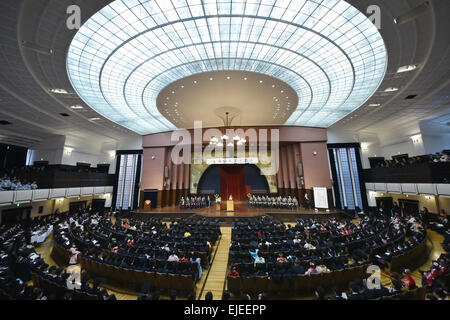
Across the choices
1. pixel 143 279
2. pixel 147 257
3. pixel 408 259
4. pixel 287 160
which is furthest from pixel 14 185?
pixel 287 160

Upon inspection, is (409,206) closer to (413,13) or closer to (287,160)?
(287,160)

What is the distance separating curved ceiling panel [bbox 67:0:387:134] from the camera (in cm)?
819

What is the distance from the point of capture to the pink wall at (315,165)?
20.8 metres

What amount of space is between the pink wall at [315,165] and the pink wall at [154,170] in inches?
730

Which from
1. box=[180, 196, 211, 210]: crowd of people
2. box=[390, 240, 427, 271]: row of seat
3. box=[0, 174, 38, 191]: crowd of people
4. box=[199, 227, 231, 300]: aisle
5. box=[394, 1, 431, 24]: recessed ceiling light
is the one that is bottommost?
box=[199, 227, 231, 300]: aisle

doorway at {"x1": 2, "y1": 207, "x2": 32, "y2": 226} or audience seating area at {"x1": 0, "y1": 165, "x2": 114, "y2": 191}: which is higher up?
audience seating area at {"x1": 0, "y1": 165, "x2": 114, "y2": 191}

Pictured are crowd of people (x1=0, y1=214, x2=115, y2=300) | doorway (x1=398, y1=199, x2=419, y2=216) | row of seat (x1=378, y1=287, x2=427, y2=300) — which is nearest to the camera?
row of seat (x1=378, y1=287, x2=427, y2=300)

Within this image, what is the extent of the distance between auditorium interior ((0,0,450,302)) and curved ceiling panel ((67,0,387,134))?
0.10 m

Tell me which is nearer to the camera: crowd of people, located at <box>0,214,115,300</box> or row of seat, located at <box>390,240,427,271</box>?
crowd of people, located at <box>0,214,115,300</box>

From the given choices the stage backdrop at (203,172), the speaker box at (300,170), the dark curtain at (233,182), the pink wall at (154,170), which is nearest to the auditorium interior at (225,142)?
the speaker box at (300,170)

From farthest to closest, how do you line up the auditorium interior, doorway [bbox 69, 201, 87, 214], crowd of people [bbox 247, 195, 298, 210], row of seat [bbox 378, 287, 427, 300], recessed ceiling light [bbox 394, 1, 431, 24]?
doorway [bbox 69, 201, 87, 214] < crowd of people [bbox 247, 195, 298, 210] < the auditorium interior < recessed ceiling light [bbox 394, 1, 431, 24] < row of seat [bbox 378, 287, 427, 300]

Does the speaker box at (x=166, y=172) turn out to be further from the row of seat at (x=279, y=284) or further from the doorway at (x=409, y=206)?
the doorway at (x=409, y=206)

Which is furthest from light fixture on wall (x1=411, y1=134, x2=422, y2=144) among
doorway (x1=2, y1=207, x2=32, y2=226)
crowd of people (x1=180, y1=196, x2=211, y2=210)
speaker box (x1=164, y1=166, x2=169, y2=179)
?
doorway (x1=2, y1=207, x2=32, y2=226)

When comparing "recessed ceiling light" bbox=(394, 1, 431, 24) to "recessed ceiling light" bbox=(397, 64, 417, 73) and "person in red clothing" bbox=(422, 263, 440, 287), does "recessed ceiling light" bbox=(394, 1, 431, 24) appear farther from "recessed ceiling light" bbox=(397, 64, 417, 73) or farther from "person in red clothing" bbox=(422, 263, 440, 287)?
"person in red clothing" bbox=(422, 263, 440, 287)
